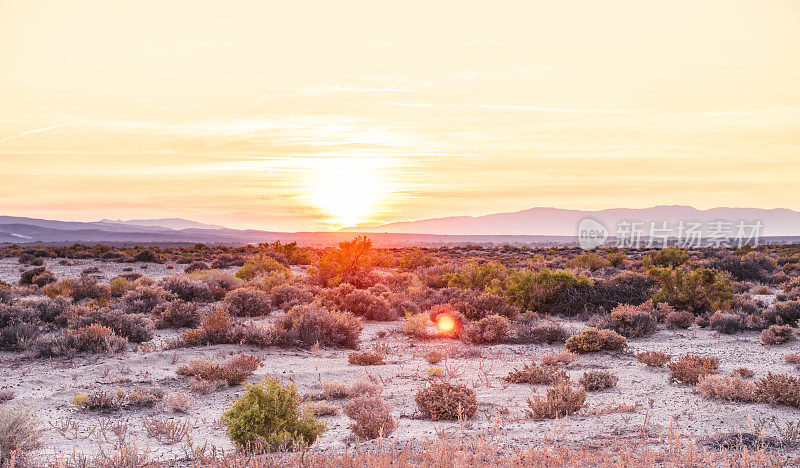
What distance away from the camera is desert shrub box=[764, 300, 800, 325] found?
14.9 m

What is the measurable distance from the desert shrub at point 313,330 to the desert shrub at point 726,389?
7.49m

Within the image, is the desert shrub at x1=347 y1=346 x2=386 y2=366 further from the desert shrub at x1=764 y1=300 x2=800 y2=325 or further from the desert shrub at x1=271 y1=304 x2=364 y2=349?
the desert shrub at x1=764 y1=300 x2=800 y2=325

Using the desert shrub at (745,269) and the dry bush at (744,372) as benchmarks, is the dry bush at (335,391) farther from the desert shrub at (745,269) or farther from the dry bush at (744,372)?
the desert shrub at (745,269)

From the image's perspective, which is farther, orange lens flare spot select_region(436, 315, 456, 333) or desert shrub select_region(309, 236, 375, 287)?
desert shrub select_region(309, 236, 375, 287)

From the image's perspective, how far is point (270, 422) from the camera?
6.29 metres

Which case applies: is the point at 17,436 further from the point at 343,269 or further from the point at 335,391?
the point at 343,269

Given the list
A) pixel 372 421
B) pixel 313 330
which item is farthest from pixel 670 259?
pixel 372 421

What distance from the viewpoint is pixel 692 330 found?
1491 cm

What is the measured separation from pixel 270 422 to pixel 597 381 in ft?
18.0

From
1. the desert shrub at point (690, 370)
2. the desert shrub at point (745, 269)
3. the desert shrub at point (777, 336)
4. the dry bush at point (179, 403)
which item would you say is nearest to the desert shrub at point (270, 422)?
the dry bush at point (179, 403)

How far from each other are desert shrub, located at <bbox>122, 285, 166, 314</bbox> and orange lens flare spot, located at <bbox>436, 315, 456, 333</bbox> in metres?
8.58

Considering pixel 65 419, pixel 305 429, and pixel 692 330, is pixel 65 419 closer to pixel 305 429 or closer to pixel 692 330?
pixel 305 429

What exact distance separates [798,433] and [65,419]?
367 inches

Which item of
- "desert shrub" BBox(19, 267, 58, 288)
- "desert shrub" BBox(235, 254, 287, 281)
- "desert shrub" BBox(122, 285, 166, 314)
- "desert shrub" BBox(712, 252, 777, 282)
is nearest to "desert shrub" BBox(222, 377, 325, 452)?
"desert shrub" BBox(122, 285, 166, 314)
